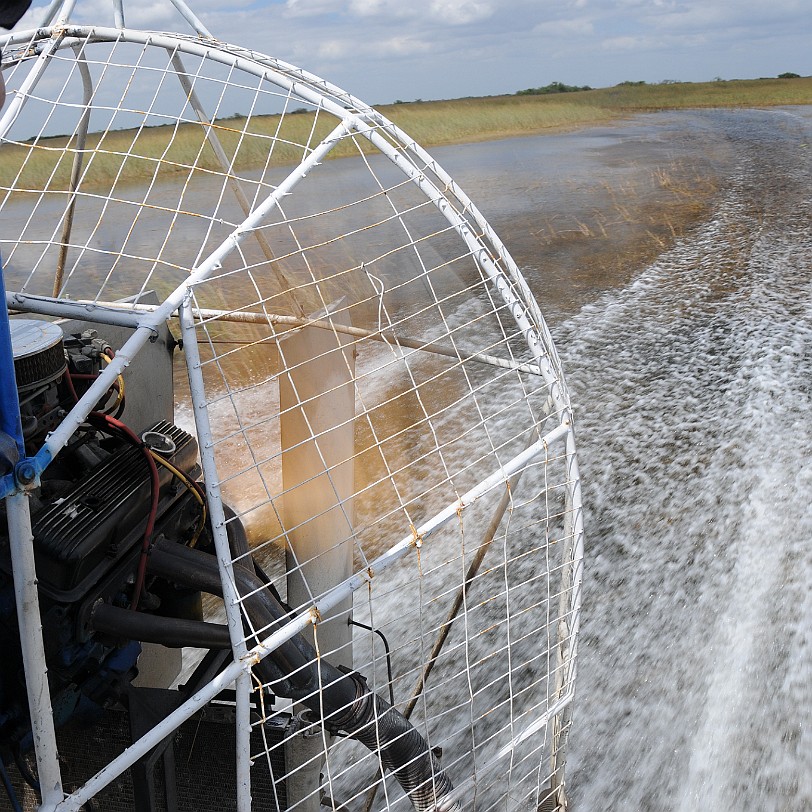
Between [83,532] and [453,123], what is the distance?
13.4 meters

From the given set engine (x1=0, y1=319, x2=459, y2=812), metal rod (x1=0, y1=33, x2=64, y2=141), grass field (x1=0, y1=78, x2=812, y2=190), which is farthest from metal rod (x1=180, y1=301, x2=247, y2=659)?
grass field (x1=0, y1=78, x2=812, y2=190)

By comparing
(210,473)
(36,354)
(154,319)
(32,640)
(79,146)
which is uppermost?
(79,146)

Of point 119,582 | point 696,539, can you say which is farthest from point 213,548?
point 696,539

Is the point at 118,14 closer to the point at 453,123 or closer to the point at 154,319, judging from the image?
the point at 154,319

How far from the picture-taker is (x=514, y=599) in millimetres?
3604

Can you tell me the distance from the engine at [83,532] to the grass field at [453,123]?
15.2ft

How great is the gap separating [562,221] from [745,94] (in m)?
13.3

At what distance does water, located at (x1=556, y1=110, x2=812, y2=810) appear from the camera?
287 cm

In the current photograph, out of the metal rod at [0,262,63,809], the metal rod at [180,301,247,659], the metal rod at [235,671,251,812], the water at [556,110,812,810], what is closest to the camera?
the metal rod at [0,262,63,809]

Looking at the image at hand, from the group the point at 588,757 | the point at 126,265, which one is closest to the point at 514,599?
the point at 588,757

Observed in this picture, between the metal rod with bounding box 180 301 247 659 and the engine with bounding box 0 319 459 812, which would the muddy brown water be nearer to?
the engine with bounding box 0 319 459 812

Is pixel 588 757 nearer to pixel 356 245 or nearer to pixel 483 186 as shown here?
pixel 356 245

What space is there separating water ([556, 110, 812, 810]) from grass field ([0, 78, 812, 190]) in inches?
105

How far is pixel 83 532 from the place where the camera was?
164cm
